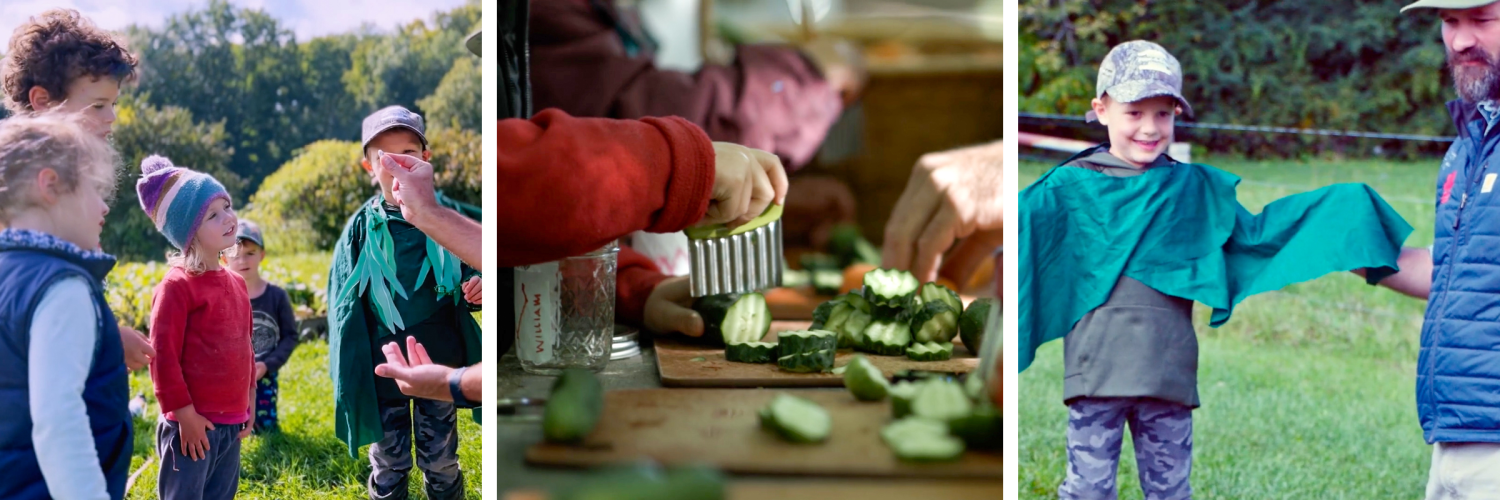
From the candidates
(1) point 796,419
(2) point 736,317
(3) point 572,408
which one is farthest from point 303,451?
(1) point 796,419

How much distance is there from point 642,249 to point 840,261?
1.34ft

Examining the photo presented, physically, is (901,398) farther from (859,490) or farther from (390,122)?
(390,122)

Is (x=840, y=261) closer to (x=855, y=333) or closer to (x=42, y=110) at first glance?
(x=855, y=333)

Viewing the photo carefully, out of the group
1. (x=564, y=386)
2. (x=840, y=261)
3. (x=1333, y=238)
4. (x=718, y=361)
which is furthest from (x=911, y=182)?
(x=1333, y=238)

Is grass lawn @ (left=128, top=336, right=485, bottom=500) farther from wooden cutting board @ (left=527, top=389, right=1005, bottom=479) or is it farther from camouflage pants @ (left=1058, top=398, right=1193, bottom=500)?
camouflage pants @ (left=1058, top=398, right=1193, bottom=500)

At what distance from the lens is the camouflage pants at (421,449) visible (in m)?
2.78

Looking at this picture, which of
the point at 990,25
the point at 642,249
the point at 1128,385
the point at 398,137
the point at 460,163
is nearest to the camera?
the point at 990,25

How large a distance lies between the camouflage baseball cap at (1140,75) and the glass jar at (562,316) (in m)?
1.19

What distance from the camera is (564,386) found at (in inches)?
82.3

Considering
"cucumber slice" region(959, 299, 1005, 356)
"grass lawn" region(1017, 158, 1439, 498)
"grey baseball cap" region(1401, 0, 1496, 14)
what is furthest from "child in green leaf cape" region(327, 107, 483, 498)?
"grey baseball cap" region(1401, 0, 1496, 14)

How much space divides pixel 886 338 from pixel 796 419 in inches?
10.0

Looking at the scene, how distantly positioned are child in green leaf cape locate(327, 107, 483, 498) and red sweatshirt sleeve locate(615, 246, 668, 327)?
1.91 ft

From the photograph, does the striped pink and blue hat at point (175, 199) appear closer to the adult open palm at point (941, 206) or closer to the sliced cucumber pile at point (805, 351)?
the sliced cucumber pile at point (805, 351)

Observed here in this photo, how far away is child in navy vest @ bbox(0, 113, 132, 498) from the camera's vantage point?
236cm
